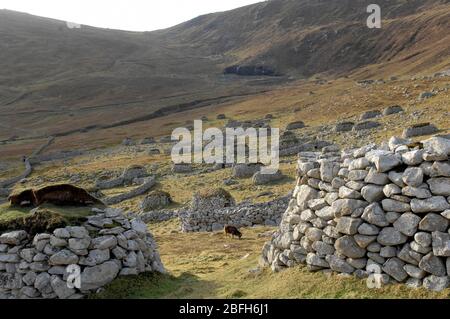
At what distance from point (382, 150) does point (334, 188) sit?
5.02 ft

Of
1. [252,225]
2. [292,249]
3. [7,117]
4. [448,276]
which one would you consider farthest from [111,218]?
[7,117]

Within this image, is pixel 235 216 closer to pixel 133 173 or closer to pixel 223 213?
pixel 223 213

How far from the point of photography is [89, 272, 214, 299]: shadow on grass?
13.7 meters

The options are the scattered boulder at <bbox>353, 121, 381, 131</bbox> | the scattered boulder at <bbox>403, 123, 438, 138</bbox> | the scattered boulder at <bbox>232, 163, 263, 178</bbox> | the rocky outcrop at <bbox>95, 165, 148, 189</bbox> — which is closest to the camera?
the scattered boulder at <bbox>403, 123, 438, 138</bbox>

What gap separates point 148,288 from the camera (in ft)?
47.3

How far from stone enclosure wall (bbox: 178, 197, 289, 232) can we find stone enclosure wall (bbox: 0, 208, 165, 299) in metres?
16.0

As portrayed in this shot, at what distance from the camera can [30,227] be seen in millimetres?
14328

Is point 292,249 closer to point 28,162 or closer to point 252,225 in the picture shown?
point 252,225

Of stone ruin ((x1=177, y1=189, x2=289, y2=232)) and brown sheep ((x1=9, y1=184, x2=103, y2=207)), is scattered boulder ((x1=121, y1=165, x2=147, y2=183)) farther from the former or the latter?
brown sheep ((x1=9, y1=184, x2=103, y2=207))

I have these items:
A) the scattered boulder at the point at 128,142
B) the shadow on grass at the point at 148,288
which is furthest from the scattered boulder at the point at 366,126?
the scattered boulder at the point at 128,142

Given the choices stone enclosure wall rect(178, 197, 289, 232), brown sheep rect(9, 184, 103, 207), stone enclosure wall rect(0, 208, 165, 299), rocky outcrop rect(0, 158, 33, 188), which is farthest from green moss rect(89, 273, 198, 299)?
rocky outcrop rect(0, 158, 33, 188)

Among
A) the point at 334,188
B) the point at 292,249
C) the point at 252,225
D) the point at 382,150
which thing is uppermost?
the point at 382,150

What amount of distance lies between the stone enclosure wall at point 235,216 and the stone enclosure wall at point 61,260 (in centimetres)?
1600

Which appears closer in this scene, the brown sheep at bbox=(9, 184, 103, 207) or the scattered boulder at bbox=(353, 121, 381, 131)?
the brown sheep at bbox=(9, 184, 103, 207)
